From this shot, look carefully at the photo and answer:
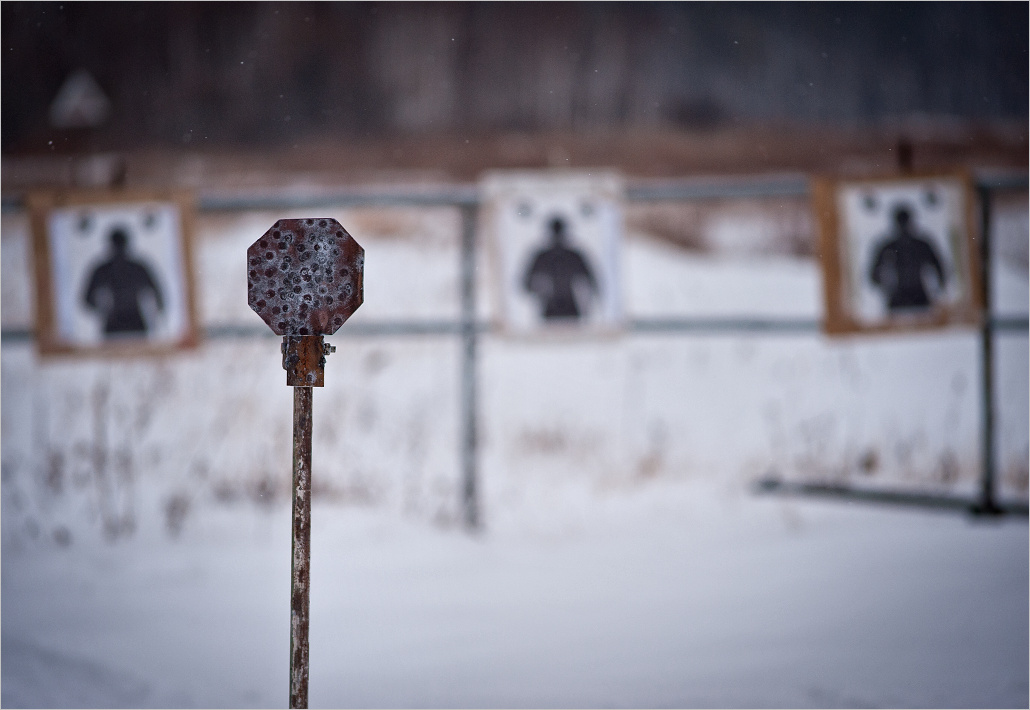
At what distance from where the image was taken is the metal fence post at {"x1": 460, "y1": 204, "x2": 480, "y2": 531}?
131 inches

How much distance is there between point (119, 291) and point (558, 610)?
2583 mm

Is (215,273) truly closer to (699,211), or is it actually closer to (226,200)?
(226,200)

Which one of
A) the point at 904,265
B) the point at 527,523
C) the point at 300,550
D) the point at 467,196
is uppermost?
the point at 467,196

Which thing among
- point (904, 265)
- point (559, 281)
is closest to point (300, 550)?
point (559, 281)

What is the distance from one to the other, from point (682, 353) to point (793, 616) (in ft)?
10.2

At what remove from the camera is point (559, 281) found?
3463mm

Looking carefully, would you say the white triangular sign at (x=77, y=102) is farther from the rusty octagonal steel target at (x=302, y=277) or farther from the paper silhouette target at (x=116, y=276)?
the rusty octagonal steel target at (x=302, y=277)

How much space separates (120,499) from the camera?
3557 millimetres

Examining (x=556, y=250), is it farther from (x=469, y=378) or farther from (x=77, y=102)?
(x=77, y=102)

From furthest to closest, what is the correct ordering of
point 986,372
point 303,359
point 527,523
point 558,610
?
point 527,523 < point 986,372 < point 558,610 < point 303,359

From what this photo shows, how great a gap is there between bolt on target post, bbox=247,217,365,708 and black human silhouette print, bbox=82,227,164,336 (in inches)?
96.5

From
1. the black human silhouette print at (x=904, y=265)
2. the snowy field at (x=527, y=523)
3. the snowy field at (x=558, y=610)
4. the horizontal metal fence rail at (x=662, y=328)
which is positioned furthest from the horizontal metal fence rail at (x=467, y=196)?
the snowy field at (x=558, y=610)

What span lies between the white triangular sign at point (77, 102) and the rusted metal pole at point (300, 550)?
643 centimetres

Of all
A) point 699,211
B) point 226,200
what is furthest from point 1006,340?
point 226,200
